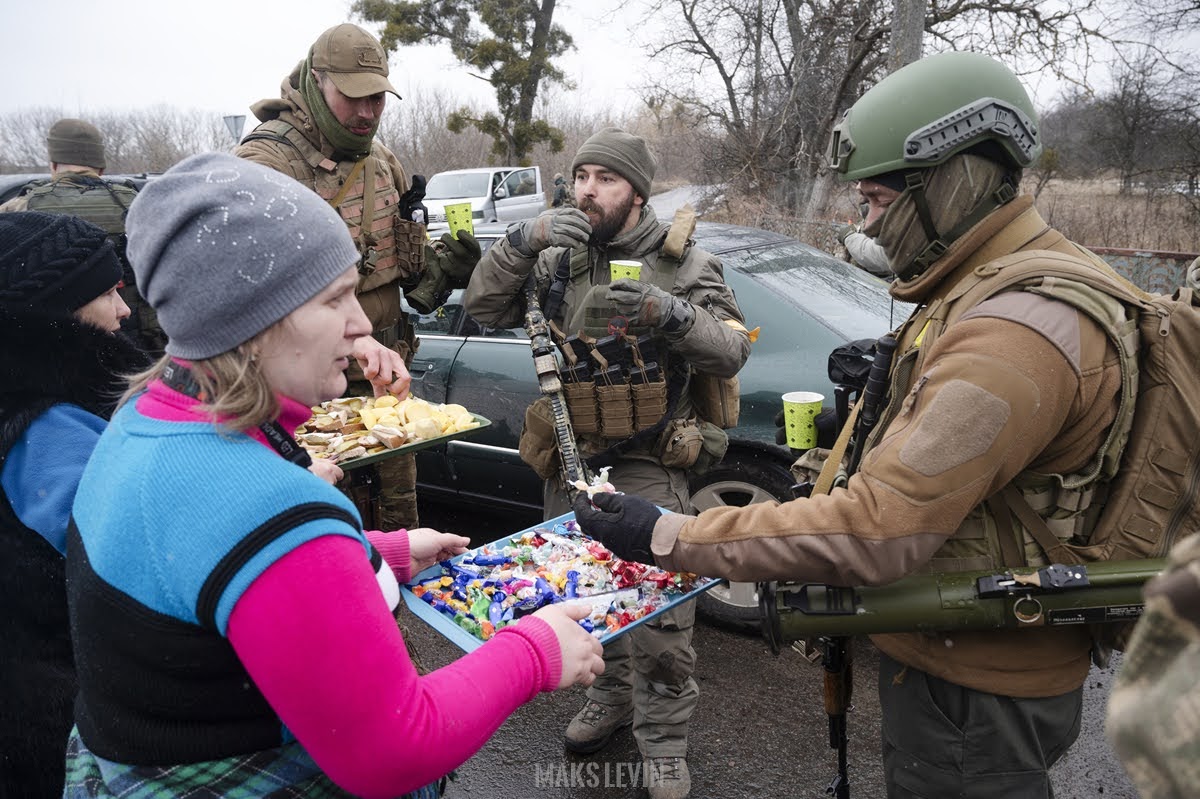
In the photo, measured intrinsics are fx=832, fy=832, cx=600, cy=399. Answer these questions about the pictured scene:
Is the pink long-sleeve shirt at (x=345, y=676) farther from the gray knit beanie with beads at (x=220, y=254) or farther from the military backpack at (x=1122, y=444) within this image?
the military backpack at (x=1122, y=444)

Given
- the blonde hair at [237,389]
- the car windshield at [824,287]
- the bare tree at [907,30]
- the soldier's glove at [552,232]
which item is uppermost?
the bare tree at [907,30]

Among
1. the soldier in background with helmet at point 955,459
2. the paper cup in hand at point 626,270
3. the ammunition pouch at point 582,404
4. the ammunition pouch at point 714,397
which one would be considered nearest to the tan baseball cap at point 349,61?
the paper cup in hand at point 626,270

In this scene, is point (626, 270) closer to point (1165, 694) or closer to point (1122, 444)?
point (1122, 444)

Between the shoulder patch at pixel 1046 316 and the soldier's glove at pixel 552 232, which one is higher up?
the soldier's glove at pixel 552 232

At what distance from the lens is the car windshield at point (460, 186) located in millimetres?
17328

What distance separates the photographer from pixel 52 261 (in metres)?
1.89

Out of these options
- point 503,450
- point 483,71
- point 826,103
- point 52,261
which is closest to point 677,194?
point 483,71

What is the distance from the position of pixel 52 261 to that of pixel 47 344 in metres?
0.21

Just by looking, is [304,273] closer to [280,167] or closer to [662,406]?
[662,406]

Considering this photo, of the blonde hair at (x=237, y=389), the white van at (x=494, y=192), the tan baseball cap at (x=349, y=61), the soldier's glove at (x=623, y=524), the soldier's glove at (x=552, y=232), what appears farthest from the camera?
the white van at (x=494, y=192)

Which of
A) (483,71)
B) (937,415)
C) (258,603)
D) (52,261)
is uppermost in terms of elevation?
(483,71)

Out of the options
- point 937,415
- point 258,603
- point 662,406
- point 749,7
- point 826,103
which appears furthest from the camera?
point 749,7

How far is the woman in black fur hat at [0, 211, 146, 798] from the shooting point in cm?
173

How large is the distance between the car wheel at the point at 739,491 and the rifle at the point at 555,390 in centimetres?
143
